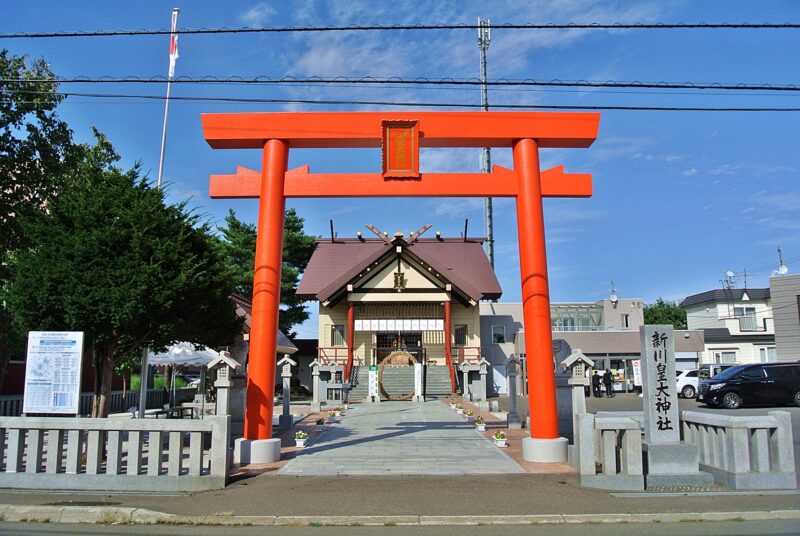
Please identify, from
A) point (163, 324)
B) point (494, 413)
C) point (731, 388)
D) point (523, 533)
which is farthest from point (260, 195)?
point (731, 388)

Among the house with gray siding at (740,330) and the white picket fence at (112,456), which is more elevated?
the house with gray siding at (740,330)

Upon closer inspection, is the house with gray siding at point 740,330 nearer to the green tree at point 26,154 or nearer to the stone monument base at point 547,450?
the stone monument base at point 547,450

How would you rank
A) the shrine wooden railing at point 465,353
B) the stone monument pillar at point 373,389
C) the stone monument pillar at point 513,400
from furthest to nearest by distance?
the shrine wooden railing at point 465,353, the stone monument pillar at point 373,389, the stone monument pillar at point 513,400

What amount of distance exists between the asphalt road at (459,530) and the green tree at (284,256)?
29.8m

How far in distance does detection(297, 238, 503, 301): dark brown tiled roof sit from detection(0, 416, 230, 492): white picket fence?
21964mm

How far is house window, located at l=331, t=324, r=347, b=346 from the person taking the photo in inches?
1286

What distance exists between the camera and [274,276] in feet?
35.5

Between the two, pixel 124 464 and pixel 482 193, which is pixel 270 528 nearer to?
pixel 124 464

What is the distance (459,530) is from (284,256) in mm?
33828

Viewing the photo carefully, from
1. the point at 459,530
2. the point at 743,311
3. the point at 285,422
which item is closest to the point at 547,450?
the point at 459,530

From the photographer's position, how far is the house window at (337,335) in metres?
32.7

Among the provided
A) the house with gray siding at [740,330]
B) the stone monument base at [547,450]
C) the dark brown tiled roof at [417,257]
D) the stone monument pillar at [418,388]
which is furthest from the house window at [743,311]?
the stone monument base at [547,450]

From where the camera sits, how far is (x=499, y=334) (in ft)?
115

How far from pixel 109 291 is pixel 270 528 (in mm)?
5599
